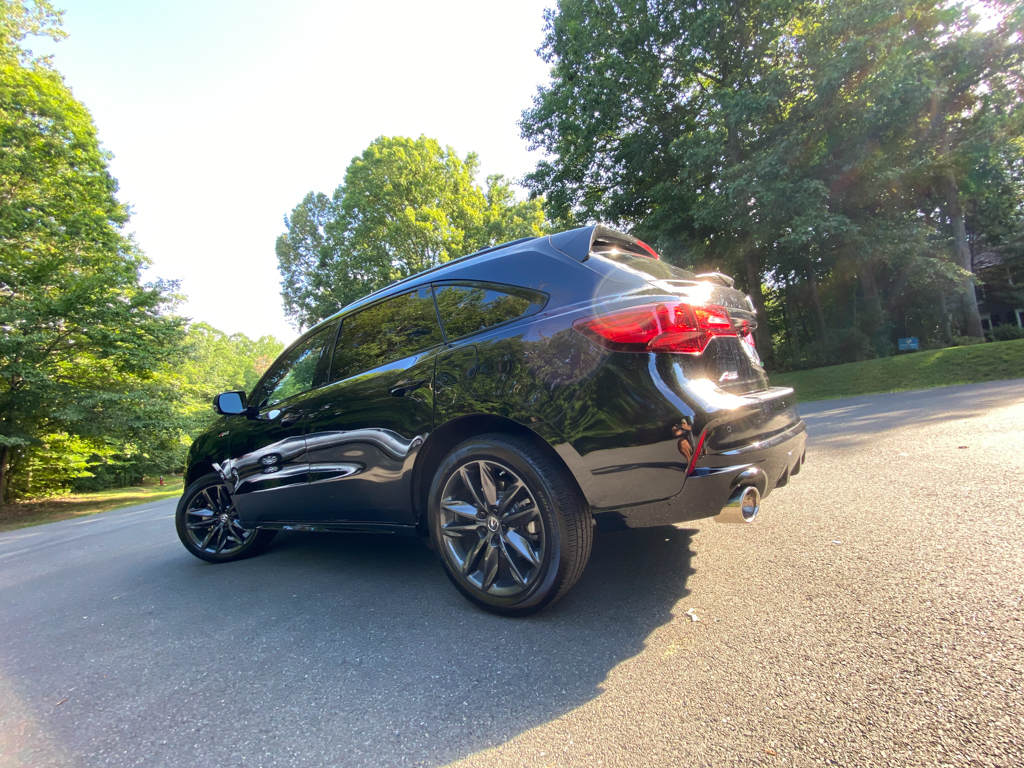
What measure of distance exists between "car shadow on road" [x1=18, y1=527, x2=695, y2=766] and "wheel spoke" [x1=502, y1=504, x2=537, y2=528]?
1.54 ft

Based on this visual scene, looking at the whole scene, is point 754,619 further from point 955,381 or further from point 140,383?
point 140,383

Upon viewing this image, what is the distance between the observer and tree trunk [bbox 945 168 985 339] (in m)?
17.2

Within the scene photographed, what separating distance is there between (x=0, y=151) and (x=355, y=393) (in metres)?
19.5

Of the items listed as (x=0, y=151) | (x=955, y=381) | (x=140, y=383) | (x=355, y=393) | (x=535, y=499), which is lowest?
(x=955, y=381)

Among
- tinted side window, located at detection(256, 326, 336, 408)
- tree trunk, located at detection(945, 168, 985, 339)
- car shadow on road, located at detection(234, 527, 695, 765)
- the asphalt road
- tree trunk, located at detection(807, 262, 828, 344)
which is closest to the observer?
the asphalt road

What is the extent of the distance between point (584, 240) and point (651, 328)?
27.4 inches

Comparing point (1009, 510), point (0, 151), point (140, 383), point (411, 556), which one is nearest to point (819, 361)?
point (1009, 510)

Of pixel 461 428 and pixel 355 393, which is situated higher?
pixel 355 393

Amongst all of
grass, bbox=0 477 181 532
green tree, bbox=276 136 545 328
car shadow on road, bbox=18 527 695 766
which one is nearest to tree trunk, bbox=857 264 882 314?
green tree, bbox=276 136 545 328

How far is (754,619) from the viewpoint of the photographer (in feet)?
7.13

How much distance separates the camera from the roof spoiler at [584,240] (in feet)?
8.37

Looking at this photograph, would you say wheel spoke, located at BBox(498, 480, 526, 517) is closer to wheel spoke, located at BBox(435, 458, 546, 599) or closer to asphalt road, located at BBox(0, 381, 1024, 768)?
wheel spoke, located at BBox(435, 458, 546, 599)

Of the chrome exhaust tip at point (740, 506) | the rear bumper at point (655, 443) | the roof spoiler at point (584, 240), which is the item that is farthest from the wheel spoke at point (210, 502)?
the chrome exhaust tip at point (740, 506)

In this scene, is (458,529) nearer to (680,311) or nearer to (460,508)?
(460,508)
